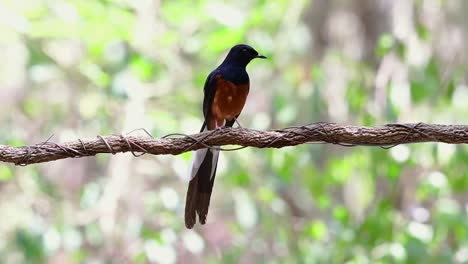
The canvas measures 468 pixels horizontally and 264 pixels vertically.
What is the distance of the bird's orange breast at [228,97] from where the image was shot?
339 centimetres

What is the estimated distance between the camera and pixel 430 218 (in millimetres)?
5129

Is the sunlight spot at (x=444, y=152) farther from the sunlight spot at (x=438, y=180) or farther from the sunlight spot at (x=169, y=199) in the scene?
the sunlight spot at (x=169, y=199)

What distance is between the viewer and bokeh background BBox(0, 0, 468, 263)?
4.34 metres

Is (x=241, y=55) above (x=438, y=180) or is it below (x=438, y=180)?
above

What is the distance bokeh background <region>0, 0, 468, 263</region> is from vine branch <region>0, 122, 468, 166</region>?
5.20ft

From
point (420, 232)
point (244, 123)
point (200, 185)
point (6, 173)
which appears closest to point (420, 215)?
point (420, 232)

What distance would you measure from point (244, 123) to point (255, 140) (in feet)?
12.2

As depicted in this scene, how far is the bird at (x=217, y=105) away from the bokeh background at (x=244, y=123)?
99 centimetres

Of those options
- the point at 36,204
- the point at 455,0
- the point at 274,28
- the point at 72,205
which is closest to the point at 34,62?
the point at 36,204

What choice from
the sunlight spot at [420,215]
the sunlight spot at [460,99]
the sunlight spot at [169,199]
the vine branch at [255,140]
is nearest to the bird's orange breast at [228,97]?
the vine branch at [255,140]

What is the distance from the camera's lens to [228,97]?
341 centimetres

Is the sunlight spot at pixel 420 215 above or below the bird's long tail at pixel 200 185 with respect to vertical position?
above

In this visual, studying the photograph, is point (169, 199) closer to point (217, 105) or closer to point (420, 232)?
point (217, 105)

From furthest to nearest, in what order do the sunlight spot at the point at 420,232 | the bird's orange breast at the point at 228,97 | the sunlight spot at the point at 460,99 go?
the sunlight spot at the point at 460,99
the sunlight spot at the point at 420,232
the bird's orange breast at the point at 228,97
